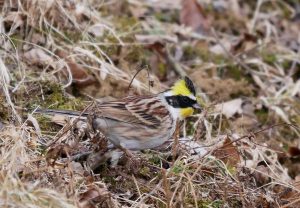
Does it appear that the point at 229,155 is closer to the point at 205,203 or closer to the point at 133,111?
the point at 205,203

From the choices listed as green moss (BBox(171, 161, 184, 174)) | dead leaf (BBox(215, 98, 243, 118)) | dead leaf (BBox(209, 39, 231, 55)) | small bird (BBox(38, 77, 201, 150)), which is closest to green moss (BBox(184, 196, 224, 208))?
green moss (BBox(171, 161, 184, 174))

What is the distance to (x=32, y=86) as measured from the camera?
17.9ft

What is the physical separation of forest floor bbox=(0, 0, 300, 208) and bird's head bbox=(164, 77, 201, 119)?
26 centimetres

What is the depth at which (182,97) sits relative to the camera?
493 cm

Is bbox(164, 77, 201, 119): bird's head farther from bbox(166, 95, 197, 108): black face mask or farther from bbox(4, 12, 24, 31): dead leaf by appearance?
bbox(4, 12, 24, 31): dead leaf

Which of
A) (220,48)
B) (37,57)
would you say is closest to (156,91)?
(37,57)

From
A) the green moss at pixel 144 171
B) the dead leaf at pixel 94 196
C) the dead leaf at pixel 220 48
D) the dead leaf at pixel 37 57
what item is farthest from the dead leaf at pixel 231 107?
the dead leaf at pixel 94 196

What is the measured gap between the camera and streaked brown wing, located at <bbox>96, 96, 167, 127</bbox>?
468 centimetres

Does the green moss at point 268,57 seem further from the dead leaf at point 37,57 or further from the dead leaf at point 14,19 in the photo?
the dead leaf at point 14,19

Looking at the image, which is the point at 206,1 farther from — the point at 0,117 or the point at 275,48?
the point at 0,117

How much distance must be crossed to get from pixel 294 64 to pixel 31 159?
403 cm

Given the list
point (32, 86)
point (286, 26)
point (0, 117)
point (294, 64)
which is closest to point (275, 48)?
point (294, 64)

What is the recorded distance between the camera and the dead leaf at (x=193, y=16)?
7914 millimetres

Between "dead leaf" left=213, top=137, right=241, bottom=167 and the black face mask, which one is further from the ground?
the black face mask
